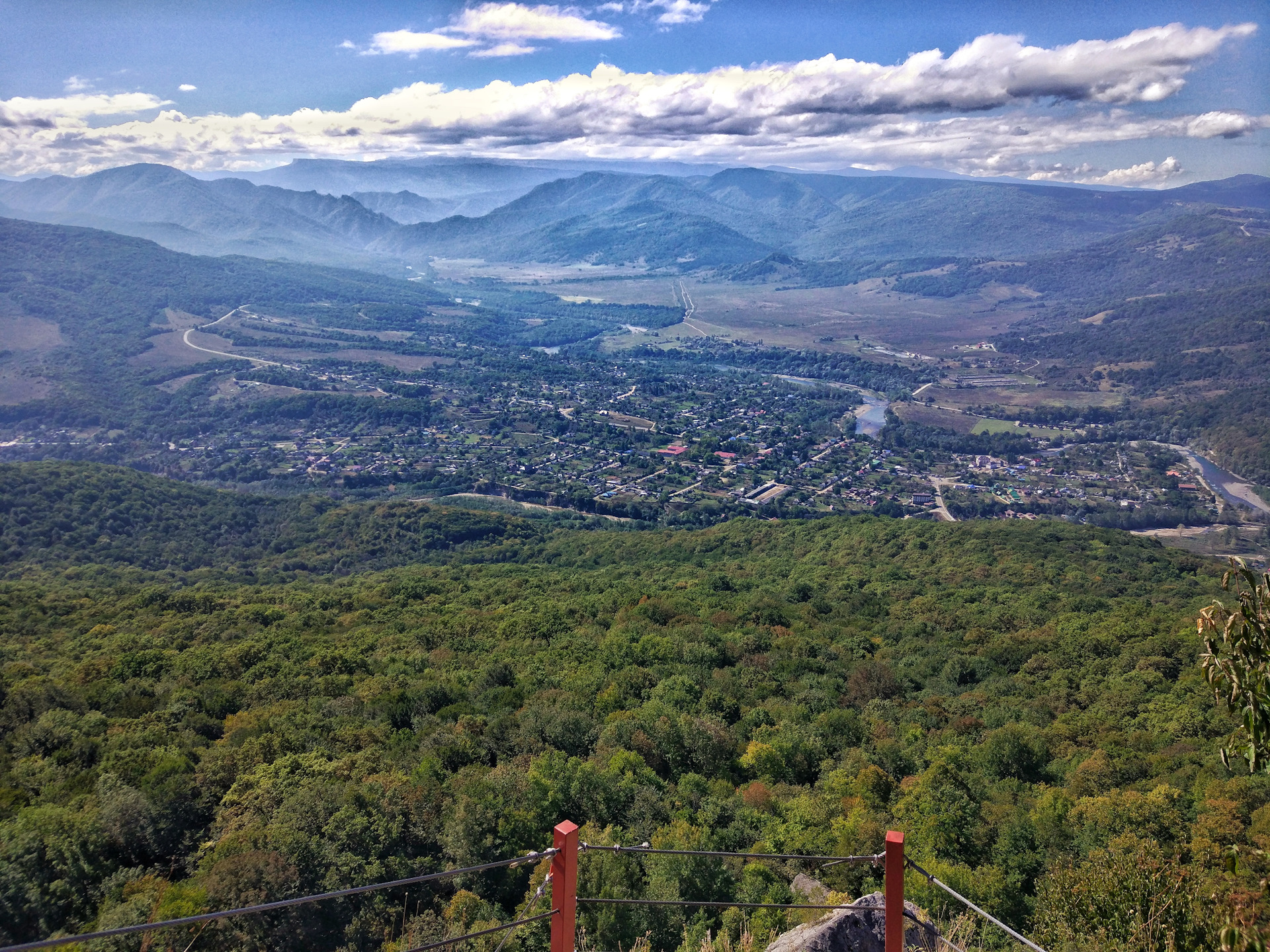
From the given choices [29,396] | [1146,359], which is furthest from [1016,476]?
[29,396]

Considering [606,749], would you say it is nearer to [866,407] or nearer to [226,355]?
[866,407]

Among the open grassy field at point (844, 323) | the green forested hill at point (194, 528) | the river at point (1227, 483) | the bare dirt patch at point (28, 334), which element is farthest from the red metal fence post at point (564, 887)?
the bare dirt patch at point (28, 334)

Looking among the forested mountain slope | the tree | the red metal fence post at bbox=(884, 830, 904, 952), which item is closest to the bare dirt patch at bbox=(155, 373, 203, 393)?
the forested mountain slope

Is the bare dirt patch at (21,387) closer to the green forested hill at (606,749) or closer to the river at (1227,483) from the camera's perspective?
Answer: the green forested hill at (606,749)

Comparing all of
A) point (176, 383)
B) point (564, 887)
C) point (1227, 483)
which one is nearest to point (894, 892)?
point (564, 887)

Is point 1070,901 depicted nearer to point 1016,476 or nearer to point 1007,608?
point 1007,608

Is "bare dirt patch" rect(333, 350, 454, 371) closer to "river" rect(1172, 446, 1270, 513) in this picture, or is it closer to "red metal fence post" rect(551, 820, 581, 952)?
"river" rect(1172, 446, 1270, 513)
